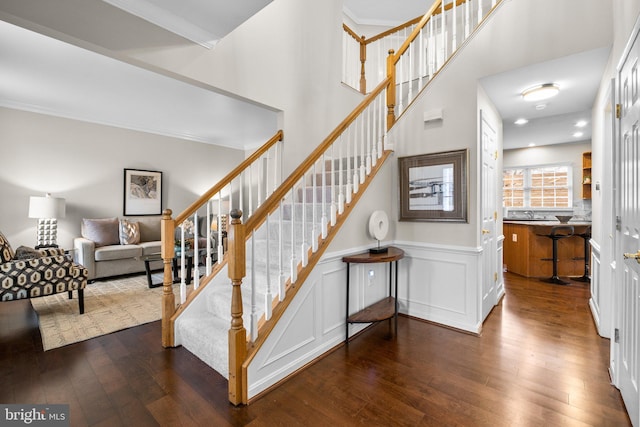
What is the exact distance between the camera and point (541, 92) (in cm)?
289

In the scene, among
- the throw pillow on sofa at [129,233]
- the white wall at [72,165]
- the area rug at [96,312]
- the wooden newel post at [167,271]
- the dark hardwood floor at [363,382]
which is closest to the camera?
the dark hardwood floor at [363,382]

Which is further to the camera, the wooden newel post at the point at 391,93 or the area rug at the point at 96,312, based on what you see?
the wooden newel post at the point at 391,93

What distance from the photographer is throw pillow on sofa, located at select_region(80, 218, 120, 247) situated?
15.7 ft

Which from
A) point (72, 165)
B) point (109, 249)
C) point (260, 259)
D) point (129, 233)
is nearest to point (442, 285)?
point (260, 259)

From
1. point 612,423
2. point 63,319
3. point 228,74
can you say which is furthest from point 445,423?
point 63,319

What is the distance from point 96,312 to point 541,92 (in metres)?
5.27

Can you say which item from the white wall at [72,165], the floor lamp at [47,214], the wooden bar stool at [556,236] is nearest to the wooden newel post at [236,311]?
the floor lamp at [47,214]

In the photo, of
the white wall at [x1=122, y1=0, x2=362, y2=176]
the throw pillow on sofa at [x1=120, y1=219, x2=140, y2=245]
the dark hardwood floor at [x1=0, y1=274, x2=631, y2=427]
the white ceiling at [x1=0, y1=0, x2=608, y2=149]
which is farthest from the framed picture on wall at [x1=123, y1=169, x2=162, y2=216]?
the white wall at [x1=122, y1=0, x2=362, y2=176]

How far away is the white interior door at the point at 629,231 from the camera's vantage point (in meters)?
1.50

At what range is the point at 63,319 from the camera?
301 centimetres

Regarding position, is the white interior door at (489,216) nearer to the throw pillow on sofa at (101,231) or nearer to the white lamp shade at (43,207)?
the throw pillow on sofa at (101,231)

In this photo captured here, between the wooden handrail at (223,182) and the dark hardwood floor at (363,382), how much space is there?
1.17 meters

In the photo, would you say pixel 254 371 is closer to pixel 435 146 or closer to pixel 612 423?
pixel 612 423

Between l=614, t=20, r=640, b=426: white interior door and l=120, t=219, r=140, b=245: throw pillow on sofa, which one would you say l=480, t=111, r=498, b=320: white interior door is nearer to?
l=614, t=20, r=640, b=426: white interior door
